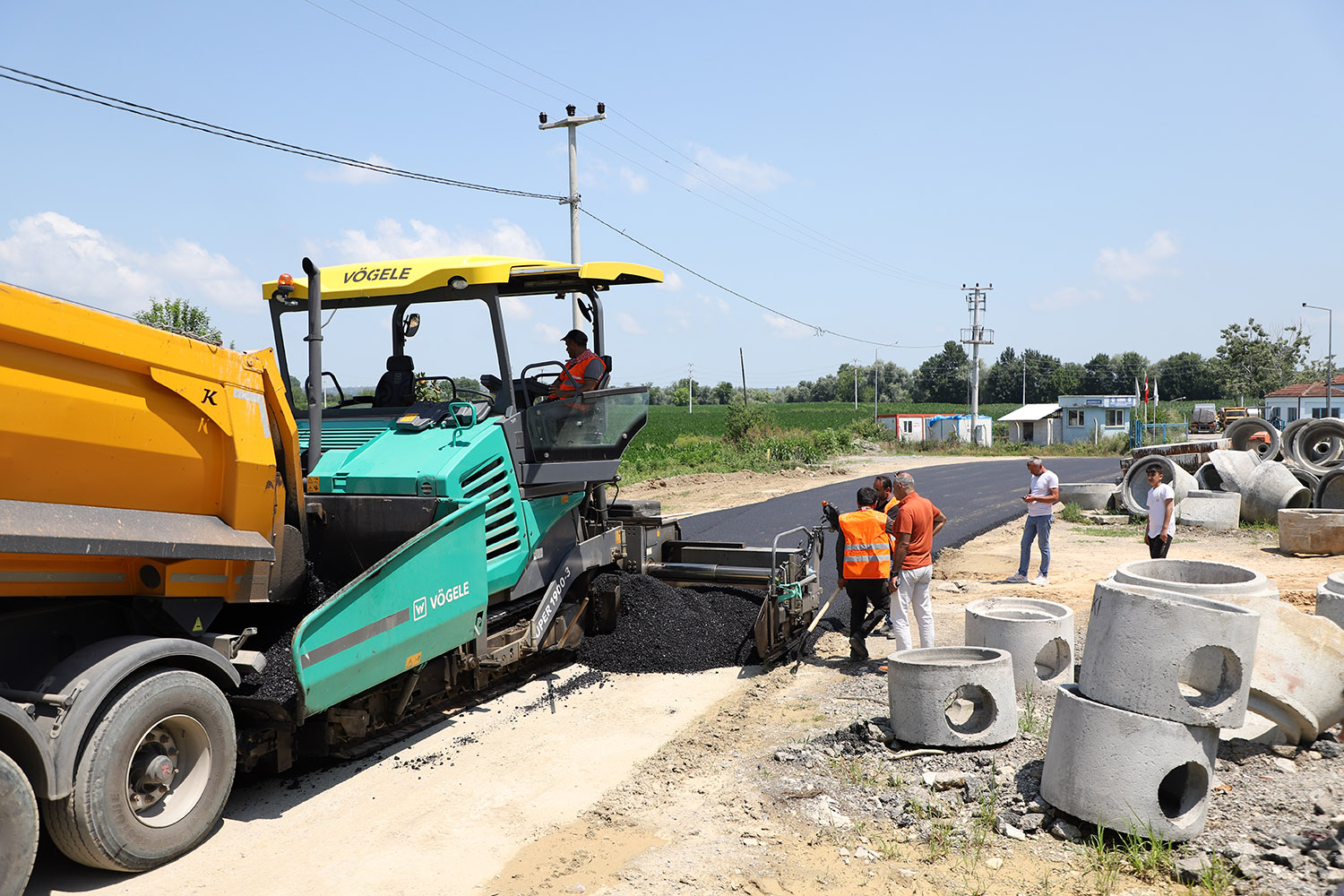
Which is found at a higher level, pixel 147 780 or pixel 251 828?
pixel 147 780

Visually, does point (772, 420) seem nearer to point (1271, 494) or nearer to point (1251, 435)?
point (1251, 435)

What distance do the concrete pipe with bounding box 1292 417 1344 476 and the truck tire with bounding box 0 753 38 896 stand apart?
19.9 m

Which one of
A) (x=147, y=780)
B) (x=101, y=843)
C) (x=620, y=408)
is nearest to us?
(x=101, y=843)

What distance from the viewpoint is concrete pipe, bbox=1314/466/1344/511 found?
15.4 meters

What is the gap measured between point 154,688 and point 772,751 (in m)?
3.42

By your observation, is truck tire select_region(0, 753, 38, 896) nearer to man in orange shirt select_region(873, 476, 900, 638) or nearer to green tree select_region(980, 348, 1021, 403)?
man in orange shirt select_region(873, 476, 900, 638)

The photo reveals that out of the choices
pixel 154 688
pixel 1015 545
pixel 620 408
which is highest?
pixel 620 408

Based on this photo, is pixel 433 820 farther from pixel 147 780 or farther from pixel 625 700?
pixel 625 700

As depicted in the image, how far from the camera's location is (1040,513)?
38.0ft

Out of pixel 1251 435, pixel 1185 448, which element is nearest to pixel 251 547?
pixel 1185 448

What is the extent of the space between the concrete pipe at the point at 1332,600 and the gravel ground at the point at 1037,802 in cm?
111

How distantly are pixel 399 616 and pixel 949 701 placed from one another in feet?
10.4

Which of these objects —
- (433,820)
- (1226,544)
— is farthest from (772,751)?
(1226,544)

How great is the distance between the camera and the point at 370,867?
4.36 m
